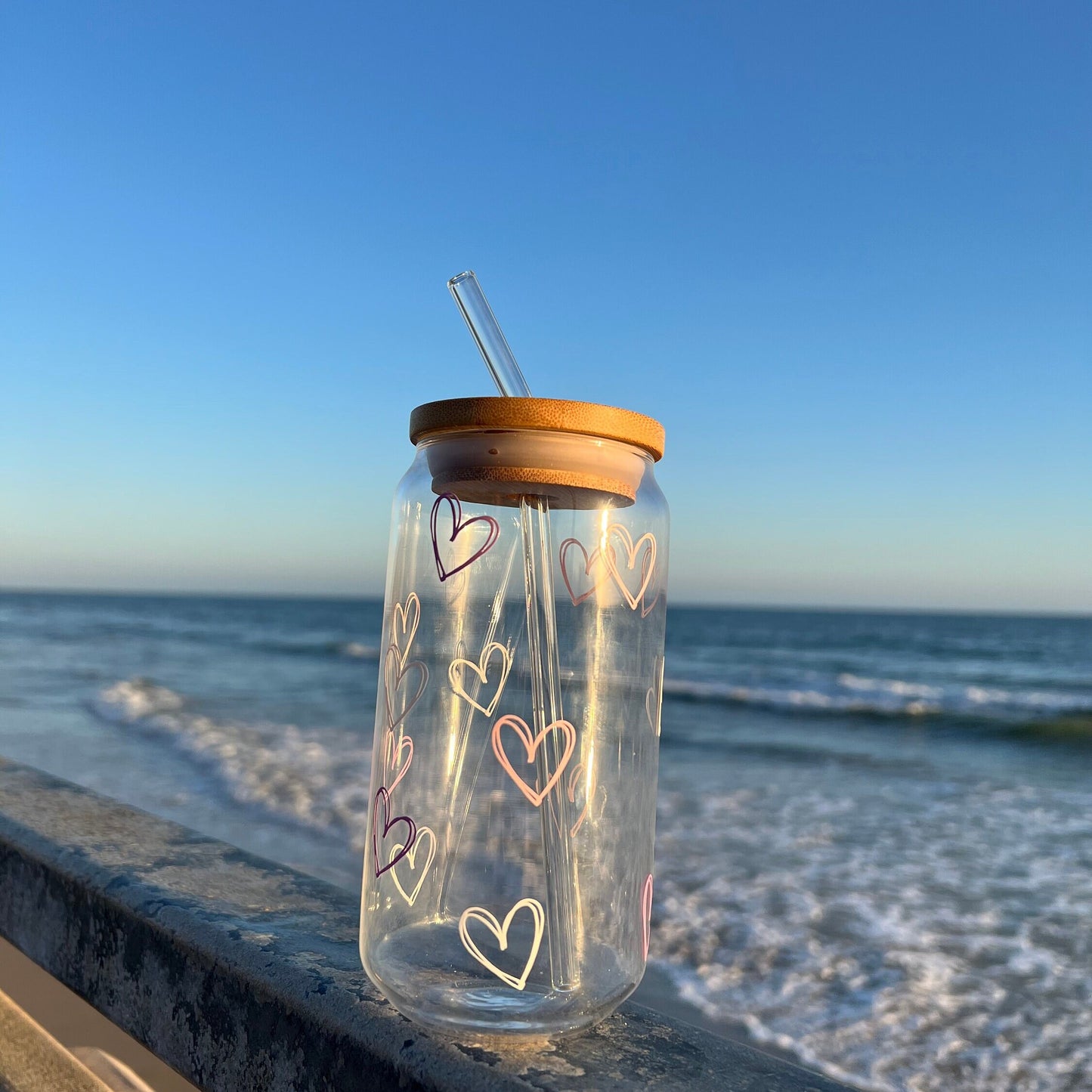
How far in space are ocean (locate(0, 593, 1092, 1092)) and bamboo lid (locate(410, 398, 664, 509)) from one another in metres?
2.10

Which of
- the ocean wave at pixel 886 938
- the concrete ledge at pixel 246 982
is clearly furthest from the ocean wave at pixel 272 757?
the concrete ledge at pixel 246 982

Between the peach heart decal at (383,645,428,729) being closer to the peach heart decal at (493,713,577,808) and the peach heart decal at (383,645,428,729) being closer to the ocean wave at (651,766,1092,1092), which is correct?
the peach heart decal at (493,713,577,808)

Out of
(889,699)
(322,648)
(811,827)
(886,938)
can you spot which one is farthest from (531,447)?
(322,648)

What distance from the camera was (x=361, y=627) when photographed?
31.5 metres

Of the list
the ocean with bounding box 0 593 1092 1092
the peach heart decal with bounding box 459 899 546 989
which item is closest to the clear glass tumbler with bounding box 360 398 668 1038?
the peach heart decal with bounding box 459 899 546 989

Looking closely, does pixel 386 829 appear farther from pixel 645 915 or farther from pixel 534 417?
pixel 534 417

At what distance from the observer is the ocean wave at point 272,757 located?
4.66 metres

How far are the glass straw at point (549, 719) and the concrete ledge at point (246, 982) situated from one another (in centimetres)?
7

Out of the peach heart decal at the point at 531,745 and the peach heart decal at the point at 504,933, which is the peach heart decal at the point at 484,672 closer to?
the peach heart decal at the point at 531,745

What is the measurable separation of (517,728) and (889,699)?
14.5m

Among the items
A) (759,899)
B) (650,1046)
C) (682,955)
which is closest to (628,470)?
(650,1046)

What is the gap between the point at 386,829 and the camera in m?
0.74

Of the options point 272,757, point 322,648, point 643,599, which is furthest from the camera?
point 322,648

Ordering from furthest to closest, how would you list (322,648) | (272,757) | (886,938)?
(322,648)
(272,757)
(886,938)
